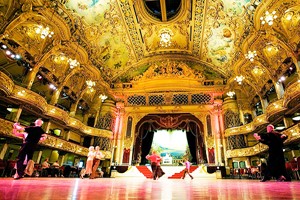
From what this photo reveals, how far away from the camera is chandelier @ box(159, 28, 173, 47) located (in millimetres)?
15469

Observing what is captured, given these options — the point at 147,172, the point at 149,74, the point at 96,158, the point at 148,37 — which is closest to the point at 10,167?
the point at 96,158

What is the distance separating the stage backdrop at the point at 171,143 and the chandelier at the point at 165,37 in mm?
8125

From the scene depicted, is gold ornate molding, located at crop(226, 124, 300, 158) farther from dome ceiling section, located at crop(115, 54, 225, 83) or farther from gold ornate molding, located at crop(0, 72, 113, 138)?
gold ornate molding, located at crop(0, 72, 113, 138)

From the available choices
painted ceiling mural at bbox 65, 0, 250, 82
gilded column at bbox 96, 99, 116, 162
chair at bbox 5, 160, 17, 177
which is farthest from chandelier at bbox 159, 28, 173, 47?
chair at bbox 5, 160, 17, 177

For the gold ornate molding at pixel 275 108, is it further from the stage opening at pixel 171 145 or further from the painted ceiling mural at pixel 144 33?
the stage opening at pixel 171 145

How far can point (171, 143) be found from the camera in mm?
17641

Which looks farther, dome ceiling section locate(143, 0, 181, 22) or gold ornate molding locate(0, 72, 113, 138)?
dome ceiling section locate(143, 0, 181, 22)

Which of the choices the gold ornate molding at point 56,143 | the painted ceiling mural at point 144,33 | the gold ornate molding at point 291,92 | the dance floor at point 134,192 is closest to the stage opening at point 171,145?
the gold ornate molding at point 56,143

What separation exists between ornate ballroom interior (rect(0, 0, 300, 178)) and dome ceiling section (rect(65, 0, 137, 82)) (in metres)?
0.07

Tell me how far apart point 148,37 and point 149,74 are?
343cm

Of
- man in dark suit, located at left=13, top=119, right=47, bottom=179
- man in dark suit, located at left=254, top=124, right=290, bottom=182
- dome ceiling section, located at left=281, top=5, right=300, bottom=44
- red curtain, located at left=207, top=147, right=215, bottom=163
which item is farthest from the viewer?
red curtain, located at left=207, top=147, right=215, bottom=163

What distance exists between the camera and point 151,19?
14.4 meters

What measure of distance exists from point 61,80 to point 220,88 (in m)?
13.2

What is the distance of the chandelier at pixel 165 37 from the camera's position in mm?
15469
